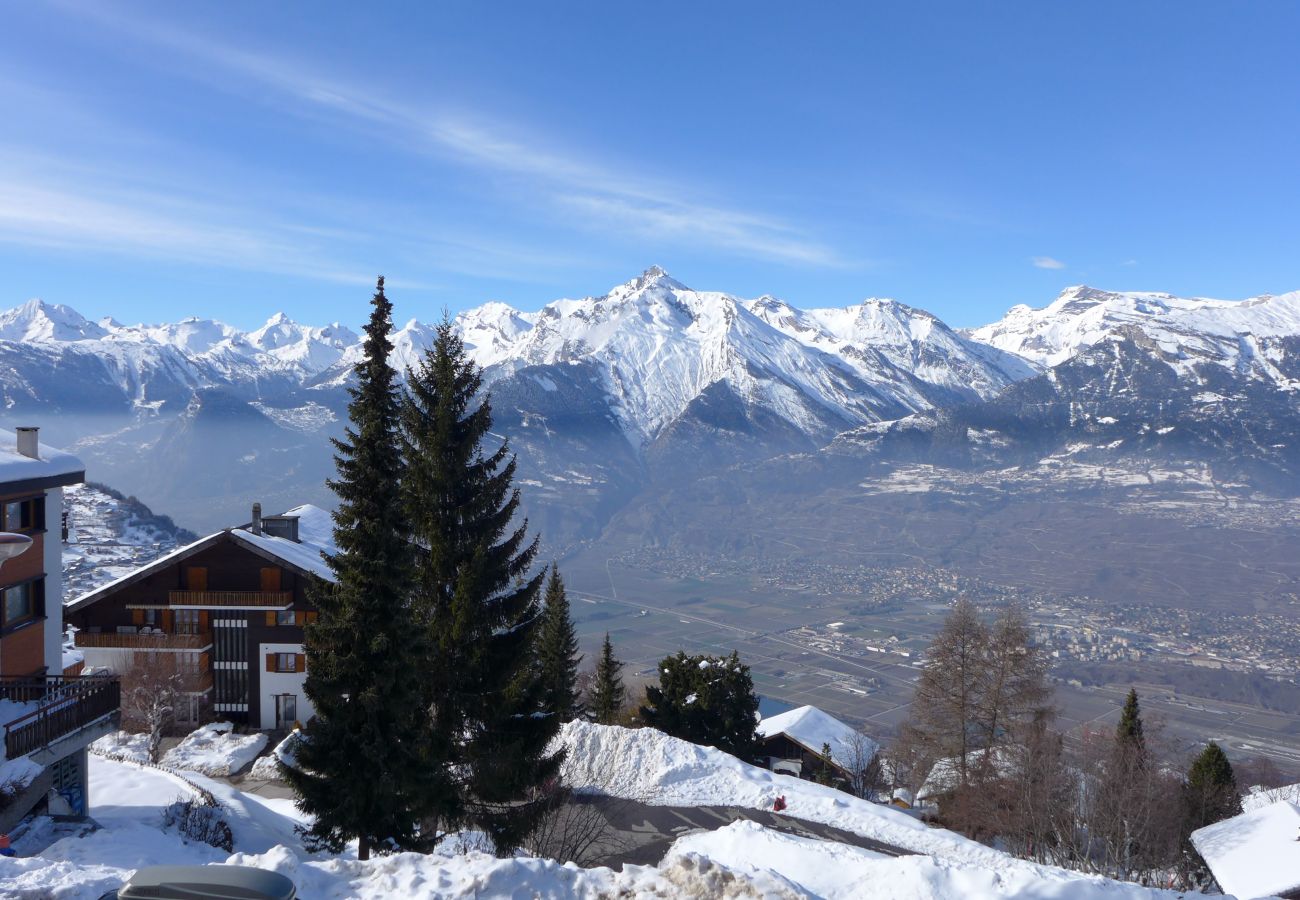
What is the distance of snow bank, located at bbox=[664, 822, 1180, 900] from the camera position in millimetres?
11461

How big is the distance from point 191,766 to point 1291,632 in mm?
196800

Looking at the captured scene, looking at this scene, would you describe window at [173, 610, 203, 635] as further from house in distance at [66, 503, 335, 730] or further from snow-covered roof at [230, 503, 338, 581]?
snow-covered roof at [230, 503, 338, 581]

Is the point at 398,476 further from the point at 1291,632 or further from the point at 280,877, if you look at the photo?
the point at 1291,632

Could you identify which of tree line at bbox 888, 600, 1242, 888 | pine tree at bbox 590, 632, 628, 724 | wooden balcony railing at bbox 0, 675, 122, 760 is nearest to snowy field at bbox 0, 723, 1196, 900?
wooden balcony railing at bbox 0, 675, 122, 760

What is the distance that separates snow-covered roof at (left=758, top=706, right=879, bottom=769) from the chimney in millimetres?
30041

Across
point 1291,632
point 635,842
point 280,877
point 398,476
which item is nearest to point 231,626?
point 635,842

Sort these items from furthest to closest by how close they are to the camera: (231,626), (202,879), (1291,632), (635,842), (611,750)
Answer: (1291,632) < (231,626) < (611,750) < (635,842) < (202,879)

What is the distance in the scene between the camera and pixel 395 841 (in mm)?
15008

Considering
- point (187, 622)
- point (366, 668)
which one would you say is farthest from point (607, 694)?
point (366, 668)

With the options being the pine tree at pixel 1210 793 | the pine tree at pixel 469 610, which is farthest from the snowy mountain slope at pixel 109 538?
the pine tree at pixel 1210 793

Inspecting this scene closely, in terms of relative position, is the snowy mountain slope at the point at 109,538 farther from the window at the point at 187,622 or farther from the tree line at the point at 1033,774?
the tree line at the point at 1033,774

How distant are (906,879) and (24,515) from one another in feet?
64.6

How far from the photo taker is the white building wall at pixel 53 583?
66.9ft

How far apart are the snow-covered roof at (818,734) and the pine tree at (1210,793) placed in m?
12.3
